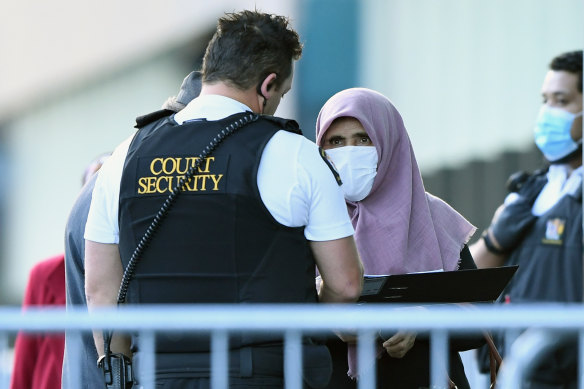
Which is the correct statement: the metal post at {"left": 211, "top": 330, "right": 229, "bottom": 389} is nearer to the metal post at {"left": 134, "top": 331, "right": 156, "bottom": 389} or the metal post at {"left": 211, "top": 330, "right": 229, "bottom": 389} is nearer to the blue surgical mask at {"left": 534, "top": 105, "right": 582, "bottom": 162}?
the metal post at {"left": 134, "top": 331, "right": 156, "bottom": 389}

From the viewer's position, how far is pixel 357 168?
373 centimetres

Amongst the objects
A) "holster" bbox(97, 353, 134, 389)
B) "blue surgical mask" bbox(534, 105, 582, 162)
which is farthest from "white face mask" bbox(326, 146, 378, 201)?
"blue surgical mask" bbox(534, 105, 582, 162)

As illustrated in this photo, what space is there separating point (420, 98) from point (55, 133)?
7224mm

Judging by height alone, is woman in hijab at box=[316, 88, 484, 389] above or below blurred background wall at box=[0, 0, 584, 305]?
below

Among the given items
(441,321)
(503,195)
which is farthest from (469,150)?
(441,321)

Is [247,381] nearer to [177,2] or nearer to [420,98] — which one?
[420,98]

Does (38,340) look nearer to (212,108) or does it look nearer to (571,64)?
(212,108)

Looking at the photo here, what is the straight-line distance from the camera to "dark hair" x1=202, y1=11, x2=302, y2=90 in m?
3.09

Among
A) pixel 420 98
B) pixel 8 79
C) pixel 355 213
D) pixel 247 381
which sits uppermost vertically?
pixel 8 79

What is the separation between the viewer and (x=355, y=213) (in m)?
3.79

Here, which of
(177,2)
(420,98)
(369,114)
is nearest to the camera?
(369,114)

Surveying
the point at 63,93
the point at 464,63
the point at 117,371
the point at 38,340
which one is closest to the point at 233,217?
the point at 117,371

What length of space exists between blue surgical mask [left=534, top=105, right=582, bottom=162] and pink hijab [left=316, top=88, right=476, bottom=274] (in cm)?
154

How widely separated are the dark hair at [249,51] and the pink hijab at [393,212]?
0.65 metres
